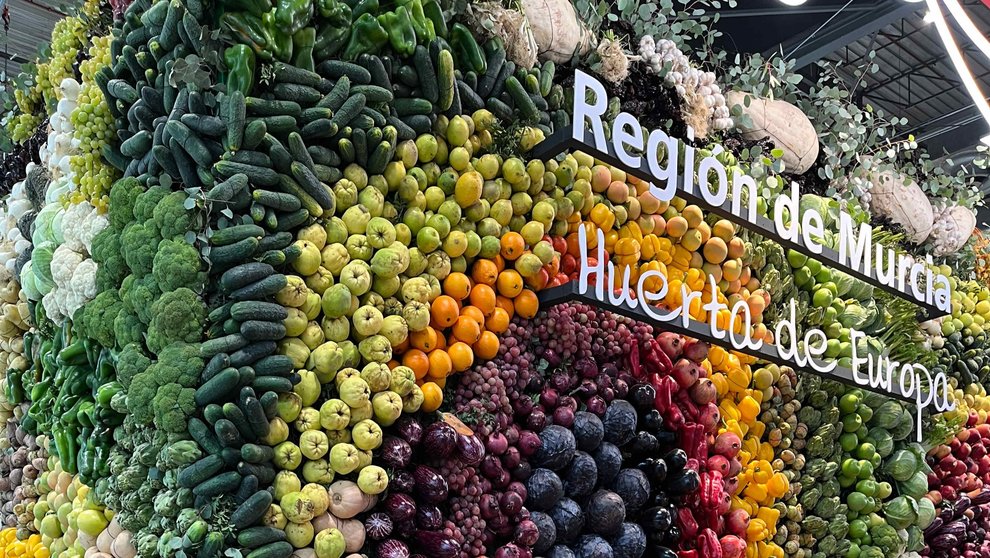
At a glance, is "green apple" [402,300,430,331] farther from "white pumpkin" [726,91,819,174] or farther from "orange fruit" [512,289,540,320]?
"white pumpkin" [726,91,819,174]

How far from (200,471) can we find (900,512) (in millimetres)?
3742

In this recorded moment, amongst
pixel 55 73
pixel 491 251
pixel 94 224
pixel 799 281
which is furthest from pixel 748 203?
pixel 55 73

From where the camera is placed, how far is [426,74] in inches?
118

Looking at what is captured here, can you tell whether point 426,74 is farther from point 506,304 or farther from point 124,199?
point 124,199

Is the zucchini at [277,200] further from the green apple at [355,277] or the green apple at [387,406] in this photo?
the green apple at [387,406]

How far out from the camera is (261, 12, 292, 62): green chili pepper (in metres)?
2.67

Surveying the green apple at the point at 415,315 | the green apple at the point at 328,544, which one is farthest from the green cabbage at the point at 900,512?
the green apple at the point at 328,544

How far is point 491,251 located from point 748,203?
1.38 m

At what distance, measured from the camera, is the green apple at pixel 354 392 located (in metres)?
2.65

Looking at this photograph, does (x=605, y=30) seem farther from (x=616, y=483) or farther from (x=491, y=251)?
(x=616, y=483)

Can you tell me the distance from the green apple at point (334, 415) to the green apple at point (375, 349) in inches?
7.5

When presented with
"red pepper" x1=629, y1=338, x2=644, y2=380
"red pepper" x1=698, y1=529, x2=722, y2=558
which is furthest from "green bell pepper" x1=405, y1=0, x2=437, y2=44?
"red pepper" x1=698, y1=529, x2=722, y2=558

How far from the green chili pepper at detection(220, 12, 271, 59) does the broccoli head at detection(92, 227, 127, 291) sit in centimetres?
85

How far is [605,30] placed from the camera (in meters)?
4.08
